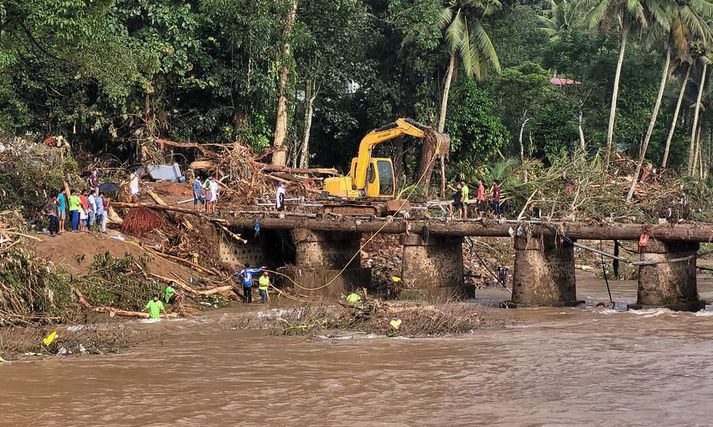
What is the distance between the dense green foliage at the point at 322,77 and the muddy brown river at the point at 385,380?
9.27m

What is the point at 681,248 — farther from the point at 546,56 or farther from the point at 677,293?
the point at 546,56

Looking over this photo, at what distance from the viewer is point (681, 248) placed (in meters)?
21.8

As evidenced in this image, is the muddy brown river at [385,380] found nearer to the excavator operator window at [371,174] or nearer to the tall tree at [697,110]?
the excavator operator window at [371,174]

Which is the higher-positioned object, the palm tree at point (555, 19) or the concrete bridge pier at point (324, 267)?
the palm tree at point (555, 19)

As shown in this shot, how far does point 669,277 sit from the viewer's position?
2161cm

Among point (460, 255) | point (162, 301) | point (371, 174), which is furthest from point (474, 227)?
point (162, 301)

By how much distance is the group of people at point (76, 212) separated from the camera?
23844mm

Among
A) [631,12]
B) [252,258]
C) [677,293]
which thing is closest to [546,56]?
[631,12]

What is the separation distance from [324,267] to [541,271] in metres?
6.25

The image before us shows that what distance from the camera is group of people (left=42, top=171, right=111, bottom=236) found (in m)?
23.8

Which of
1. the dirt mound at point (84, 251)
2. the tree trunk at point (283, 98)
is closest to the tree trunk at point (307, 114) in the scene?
the tree trunk at point (283, 98)

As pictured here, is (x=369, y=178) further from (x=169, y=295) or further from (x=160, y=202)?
(x=169, y=295)

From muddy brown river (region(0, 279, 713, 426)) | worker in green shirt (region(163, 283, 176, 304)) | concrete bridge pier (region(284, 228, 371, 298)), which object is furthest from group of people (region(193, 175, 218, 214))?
muddy brown river (region(0, 279, 713, 426))

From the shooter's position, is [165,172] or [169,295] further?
[165,172]
